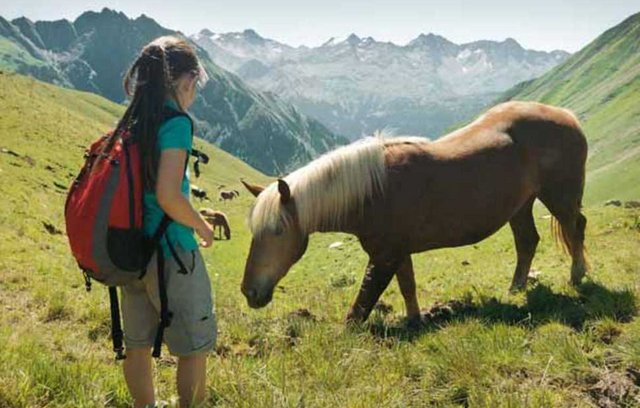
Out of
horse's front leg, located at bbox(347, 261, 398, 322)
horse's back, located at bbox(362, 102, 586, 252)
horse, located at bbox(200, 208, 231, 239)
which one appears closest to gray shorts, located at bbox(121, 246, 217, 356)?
horse's front leg, located at bbox(347, 261, 398, 322)

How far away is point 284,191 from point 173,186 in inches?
108

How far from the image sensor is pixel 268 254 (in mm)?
6555

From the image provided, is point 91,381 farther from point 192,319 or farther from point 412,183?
point 412,183

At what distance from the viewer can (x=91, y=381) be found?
4.59 m

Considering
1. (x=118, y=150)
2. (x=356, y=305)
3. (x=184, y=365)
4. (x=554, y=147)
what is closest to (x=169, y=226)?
(x=118, y=150)

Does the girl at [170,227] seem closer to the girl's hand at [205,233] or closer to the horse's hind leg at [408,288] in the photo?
the girl's hand at [205,233]

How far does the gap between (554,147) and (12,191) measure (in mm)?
21096

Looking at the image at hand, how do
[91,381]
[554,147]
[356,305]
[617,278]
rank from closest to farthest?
[91,381]
[356,305]
[554,147]
[617,278]

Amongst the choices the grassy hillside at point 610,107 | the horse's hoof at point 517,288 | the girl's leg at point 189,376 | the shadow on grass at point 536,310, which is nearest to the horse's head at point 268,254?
the shadow on grass at point 536,310

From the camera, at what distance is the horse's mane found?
6.54 meters

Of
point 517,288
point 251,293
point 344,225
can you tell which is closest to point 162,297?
point 251,293

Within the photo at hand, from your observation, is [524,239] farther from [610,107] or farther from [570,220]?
[610,107]

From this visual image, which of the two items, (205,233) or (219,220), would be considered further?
(219,220)

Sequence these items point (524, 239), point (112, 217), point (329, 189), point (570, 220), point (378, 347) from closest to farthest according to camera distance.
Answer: point (112, 217)
point (378, 347)
point (329, 189)
point (570, 220)
point (524, 239)
